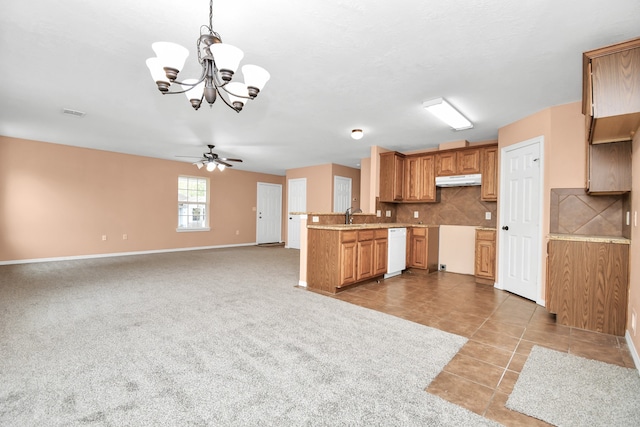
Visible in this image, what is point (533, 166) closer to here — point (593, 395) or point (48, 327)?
point (593, 395)

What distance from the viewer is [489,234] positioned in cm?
450

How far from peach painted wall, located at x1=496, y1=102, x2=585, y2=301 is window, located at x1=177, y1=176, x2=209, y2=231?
296 inches

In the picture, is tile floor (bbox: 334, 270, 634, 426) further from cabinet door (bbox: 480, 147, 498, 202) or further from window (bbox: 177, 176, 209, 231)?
window (bbox: 177, 176, 209, 231)

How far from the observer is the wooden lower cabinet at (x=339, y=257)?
3893mm

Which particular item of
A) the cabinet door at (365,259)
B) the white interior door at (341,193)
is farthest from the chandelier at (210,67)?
the white interior door at (341,193)

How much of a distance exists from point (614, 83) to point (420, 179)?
3658 millimetres

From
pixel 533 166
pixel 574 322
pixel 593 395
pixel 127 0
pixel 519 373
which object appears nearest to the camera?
pixel 593 395

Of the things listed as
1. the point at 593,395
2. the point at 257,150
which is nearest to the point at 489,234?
the point at 593,395

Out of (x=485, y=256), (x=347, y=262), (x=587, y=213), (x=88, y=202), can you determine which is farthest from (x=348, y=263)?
(x=88, y=202)

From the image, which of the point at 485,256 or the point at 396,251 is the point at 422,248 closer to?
the point at 396,251

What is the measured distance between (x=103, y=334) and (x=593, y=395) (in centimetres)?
356

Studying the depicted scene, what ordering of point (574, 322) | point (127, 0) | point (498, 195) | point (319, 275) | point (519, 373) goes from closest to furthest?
point (127, 0) < point (519, 373) < point (574, 322) < point (319, 275) < point (498, 195)

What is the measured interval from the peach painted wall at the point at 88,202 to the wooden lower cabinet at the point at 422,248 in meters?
5.53

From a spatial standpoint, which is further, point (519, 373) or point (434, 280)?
point (434, 280)
